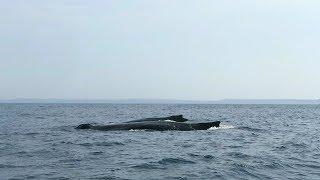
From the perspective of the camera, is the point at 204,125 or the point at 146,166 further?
the point at 204,125

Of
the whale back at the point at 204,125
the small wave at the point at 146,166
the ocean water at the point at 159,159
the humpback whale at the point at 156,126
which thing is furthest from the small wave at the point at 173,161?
the whale back at the point at 204,125

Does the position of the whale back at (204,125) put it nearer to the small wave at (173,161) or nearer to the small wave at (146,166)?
the small wave at (173,161)

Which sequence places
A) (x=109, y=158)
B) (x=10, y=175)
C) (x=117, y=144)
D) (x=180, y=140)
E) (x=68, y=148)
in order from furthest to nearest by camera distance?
(x=180, y=140) < (x=117, y=144) < (x=68, y=148) < (x=109, y=158) < (x=10, y=175)

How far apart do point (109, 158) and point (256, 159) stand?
7665mm

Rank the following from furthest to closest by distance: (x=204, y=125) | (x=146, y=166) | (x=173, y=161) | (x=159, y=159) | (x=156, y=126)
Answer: (x=204, y=125), (x=156, y=126), (x=159, y=159), (x=173, y=161), (x=146, y=166)

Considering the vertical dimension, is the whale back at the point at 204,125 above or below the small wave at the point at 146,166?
above

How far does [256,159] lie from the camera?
2484 cm

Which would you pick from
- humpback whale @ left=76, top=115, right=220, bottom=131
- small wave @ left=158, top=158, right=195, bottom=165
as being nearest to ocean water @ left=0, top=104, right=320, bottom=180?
small wave @ left=158, top=158, right=195, bottom=165

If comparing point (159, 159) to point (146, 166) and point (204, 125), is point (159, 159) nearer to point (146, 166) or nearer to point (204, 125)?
point (146, 166)

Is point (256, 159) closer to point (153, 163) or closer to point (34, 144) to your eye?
point (153, 163)

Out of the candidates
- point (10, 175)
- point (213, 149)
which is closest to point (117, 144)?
point (213, 149)

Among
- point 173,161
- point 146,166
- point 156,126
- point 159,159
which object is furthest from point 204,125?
point 146,166

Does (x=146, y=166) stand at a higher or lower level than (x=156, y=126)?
lower

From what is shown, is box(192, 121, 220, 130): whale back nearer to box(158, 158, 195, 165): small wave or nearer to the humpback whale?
the humpback whale
